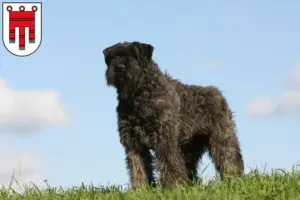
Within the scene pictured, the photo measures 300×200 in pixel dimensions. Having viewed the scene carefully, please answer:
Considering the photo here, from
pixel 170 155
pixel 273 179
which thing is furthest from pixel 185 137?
pixel 273 179

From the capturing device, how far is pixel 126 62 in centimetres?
1180

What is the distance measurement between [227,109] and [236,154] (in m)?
1.09

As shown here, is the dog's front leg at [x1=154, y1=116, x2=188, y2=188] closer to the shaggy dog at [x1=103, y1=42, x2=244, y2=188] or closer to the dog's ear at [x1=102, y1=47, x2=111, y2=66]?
the shaggy dog at [x1=103, y1=42, x2=244, y2=188]

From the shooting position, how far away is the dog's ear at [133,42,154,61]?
39.6ft

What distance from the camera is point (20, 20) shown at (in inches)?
579

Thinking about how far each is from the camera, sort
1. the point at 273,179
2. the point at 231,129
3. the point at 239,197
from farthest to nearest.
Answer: the point at 231,129, the point at 273,179, the point at 239,197

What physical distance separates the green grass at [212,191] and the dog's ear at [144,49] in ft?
9.01

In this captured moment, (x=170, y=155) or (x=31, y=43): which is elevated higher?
(x=31, y=43)

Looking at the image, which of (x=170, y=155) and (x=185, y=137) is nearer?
(x=170, y=155)

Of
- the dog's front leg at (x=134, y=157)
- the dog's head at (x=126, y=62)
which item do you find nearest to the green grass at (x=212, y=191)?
the dog's front leg at (x=134, y=157)

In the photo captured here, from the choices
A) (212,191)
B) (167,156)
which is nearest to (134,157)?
(167,156)

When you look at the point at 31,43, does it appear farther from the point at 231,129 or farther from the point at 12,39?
the point at 231,129

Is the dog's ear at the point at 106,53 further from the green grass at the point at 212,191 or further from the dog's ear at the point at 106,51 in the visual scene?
the green grass at the point at 212,191

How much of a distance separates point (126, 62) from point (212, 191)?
3.63m
